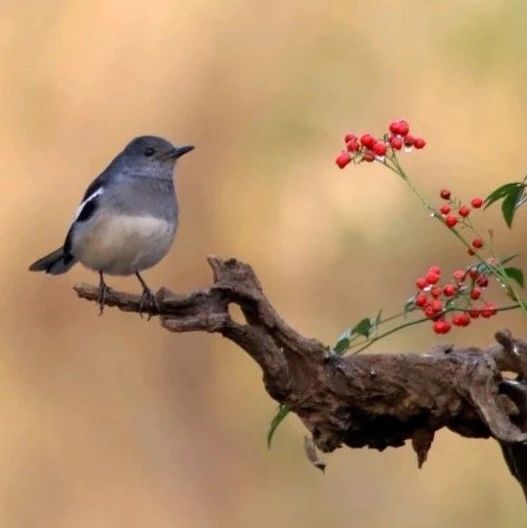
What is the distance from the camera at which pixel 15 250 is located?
170 inches

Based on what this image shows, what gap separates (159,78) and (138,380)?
1088mm

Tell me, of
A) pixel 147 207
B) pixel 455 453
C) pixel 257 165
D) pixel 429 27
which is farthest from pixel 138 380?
pixel 147 207

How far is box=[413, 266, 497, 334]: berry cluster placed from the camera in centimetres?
164

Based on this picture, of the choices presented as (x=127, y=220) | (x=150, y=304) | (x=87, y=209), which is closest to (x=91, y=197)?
(x=87, y=209)

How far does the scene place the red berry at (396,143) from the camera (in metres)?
1.71

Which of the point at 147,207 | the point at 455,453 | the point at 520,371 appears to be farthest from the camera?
the point at 455,453

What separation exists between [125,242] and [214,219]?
74.1 inches

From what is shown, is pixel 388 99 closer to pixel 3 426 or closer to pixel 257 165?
pixel 257 165

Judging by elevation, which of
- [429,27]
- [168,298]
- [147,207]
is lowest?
[168,298]

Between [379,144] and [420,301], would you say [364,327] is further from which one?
[379,144]

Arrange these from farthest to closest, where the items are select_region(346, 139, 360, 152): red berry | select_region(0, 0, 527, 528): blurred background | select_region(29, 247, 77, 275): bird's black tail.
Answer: select_region(0, 0, 527, 528): blurred background < select_region(29, 247, 77, 275): bird's black tail < select_region(346, 139, 360, 152): red berry

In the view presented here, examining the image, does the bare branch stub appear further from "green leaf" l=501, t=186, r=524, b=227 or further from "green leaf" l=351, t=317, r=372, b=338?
"green leaf" l=501, t=186, r=524, b=227

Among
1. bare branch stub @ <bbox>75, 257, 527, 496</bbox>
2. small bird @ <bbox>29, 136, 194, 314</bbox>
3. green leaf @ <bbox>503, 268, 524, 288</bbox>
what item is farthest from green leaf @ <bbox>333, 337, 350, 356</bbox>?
small bird @ <bbox>29, 136, 194, 314</bbox>

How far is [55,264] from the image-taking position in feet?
9.05
